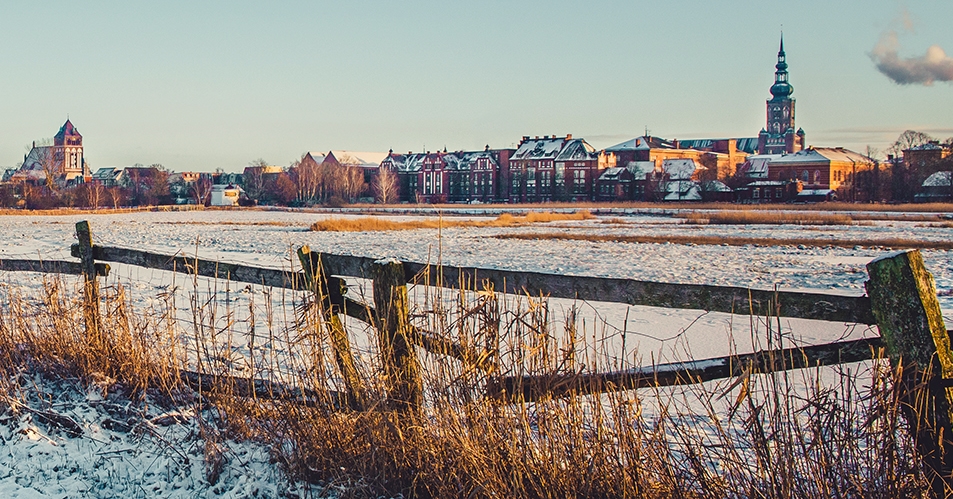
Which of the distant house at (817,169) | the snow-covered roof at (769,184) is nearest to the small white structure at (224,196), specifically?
the snow-covered roof at (769,184)

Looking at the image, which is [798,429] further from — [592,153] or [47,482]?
[592,153]

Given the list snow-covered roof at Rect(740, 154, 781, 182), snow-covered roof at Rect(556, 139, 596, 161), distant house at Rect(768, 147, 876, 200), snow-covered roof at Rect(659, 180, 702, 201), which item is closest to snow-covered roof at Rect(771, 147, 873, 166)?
distant house at Rect(768, 147, 876, 200)

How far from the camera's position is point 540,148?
117 m

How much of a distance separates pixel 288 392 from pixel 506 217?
4444cm

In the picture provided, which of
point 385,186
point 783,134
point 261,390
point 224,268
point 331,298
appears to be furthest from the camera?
point 783,134

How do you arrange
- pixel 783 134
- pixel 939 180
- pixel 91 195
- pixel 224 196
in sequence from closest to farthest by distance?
1. pixel 939 180
2. pixel 91 195
3. pixel 224 196
4. pixel 783 134

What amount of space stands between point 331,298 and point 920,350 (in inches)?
126

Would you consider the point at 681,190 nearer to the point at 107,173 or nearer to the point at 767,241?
the point at 767,241

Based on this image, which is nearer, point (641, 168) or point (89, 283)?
point (89, 283)

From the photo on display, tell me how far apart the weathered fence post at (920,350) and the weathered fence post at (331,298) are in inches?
111

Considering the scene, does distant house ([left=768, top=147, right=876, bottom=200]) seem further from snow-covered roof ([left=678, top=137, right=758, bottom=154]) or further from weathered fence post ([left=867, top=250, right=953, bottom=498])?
weathered fence post ([left=867, top=250, right=953, bottom=498])

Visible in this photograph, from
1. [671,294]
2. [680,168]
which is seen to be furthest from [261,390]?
[680,168]

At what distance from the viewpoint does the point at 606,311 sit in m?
11.5

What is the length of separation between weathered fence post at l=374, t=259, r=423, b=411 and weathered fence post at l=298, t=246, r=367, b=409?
355 mm
